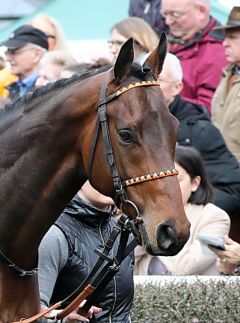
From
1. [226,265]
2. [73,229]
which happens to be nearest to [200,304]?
[226,265]

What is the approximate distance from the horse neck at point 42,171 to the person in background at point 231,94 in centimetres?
322

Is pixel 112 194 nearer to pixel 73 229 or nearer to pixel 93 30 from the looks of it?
pixel 73 229

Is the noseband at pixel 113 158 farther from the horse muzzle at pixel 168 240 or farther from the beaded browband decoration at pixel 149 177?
the horse muzzle at pixel 168 240

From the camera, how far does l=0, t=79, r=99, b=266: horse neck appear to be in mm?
3816

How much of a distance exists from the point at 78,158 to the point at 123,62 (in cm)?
44

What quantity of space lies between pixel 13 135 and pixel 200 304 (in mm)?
1929

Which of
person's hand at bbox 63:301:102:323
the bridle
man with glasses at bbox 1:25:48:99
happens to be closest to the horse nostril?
the bridle

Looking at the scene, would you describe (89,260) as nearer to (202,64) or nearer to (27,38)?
(202,64)

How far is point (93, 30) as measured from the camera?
9.95 meters

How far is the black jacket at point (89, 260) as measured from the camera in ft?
13.7

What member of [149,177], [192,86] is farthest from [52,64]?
[149,177]

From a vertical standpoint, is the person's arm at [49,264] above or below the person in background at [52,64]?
above

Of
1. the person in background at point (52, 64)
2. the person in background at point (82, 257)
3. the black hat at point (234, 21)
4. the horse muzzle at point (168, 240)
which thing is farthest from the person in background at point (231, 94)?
the horse muzzle at point (168, 240)

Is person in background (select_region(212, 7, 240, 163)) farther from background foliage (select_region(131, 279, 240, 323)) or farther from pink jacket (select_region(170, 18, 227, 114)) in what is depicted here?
background foliage (select_region(131, 279, 240, 323))
